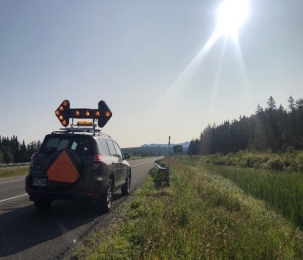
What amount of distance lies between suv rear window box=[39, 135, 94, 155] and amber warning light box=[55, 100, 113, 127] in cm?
188

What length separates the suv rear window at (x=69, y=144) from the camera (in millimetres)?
8906

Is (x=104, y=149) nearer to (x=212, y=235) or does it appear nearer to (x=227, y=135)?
(x=212, y=235)

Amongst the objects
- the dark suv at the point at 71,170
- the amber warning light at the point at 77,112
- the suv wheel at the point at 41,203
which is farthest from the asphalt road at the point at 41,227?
the amber warning light at the point at 77,112

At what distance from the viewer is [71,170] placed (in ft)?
27.5

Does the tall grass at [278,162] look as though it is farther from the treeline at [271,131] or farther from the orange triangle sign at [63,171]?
the orange triangle sign at [63,171]

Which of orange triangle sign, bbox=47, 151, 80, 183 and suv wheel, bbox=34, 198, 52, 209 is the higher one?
orange triangle sign, bbox=47, 151, 80, 183

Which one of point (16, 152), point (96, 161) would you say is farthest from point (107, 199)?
point (16, 152)

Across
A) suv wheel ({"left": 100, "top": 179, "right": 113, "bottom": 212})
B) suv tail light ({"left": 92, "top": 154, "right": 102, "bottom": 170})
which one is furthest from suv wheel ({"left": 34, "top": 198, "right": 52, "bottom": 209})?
suv tail light ({"left": 92, "top": 154, "right": 102, "bottom": 170})

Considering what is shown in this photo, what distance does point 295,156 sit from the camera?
36.1 metres

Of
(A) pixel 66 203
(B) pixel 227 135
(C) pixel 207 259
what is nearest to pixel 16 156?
(B) pixel 227 135

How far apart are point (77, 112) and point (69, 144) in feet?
6.94

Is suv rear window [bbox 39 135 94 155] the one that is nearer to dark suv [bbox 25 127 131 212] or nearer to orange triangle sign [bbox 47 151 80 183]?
dark suv [bbox 25 127 131 212]

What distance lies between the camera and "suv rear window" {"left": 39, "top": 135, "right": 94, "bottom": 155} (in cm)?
891

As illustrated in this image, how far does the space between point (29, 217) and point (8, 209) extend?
1293 millimetres
